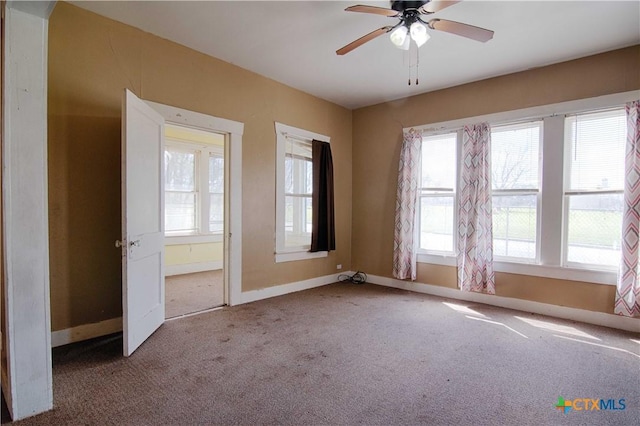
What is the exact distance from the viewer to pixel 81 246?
2.84 metres

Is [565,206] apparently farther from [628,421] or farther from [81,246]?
[81,246]

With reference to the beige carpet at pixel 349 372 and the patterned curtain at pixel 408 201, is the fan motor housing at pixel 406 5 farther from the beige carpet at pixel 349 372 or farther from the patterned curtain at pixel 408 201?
the beige carpet at pixel 349 372

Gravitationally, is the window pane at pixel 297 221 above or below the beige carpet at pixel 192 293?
above

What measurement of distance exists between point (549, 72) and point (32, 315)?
17.1 ft

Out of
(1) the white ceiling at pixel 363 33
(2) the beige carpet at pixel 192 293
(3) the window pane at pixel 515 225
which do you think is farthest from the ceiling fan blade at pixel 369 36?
(2) the beige carpet at pixel 192 293

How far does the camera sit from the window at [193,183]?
584 cm

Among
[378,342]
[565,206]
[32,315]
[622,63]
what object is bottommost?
[378,342]

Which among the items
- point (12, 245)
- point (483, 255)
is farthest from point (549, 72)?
point (12, 245)

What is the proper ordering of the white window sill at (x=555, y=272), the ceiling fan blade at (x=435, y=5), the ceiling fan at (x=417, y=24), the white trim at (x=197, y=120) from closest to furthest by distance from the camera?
the ceiling fan blade at (x=435, y=5), the ceiling fan at (x=417, y=24), the white trim at (x=197, y=120), the white window sill at (x=555, y=272)

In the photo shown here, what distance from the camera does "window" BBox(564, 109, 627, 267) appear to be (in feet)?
11.2

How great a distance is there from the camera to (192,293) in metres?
4.55

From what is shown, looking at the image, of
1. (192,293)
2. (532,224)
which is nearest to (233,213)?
(192,293)

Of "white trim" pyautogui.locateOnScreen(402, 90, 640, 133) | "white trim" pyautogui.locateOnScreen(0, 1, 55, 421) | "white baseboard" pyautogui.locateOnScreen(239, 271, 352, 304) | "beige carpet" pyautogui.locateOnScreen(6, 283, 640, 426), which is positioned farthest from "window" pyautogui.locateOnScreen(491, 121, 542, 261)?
"white trim" pyautogui.locateOnScreen(0, 1, 55, 421)

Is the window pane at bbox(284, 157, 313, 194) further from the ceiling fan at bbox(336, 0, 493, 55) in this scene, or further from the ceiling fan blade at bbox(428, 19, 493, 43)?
the ceiling fan blade at bbox(428, 19, 493, 43)
